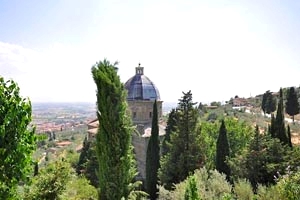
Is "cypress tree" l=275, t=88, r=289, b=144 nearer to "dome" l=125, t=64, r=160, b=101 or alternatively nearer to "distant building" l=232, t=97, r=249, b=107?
"dome" l=125, t=64, r=160, b=101

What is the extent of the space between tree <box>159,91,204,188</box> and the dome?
17.0m

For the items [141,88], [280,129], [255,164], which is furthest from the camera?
[141,88]

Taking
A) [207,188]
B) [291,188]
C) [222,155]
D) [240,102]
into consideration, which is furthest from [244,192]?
[240,102]

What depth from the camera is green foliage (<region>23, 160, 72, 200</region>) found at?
10266mm

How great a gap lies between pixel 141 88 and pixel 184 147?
703 inches

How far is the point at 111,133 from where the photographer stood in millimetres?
11391

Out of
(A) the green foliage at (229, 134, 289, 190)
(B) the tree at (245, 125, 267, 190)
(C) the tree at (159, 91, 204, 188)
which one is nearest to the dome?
(C) the tree at (159, 91, 204, 188)

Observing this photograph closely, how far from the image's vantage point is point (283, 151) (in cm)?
1631

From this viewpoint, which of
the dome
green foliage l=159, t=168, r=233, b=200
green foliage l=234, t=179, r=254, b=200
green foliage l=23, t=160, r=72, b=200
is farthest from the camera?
the dome

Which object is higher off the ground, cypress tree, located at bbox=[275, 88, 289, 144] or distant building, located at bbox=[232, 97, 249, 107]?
distant building, located at bbox=[232, 97, 249, 107]

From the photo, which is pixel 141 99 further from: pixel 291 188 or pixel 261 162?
pixel 291 188

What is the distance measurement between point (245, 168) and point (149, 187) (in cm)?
628

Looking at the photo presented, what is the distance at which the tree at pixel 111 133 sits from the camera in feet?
37.2

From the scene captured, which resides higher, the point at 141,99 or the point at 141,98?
the point at 141,98
